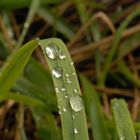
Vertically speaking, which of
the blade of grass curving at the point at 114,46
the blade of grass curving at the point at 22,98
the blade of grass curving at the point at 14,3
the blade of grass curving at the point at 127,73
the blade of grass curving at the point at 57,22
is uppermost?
the blade of grass curving at the point at 14,3

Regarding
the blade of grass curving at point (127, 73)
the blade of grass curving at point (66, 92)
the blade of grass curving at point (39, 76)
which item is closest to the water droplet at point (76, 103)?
the blade of grass curving at point (66, 92)

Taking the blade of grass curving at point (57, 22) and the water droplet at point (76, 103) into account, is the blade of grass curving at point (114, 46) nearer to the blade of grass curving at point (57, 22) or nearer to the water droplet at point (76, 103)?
the blade of grass curving at point (57, 22)

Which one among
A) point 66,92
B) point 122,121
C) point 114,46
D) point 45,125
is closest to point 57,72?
point 66,92

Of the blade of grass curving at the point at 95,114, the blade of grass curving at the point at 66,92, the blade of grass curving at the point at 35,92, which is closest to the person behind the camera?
the blade of grass curving at the point at 66,92

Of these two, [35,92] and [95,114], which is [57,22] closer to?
[35,92]

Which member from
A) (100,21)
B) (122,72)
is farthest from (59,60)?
(100,21)

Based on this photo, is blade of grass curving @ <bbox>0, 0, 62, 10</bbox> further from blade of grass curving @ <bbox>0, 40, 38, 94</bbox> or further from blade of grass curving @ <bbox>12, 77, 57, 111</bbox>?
blade of grass curving @ <bbox>0, 40, 38, 94</bbox>

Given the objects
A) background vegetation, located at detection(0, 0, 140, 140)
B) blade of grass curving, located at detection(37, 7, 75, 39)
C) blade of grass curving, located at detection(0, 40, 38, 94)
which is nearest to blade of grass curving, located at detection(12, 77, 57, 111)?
background vegetation, located at detection(0, 0, 140, 140)
